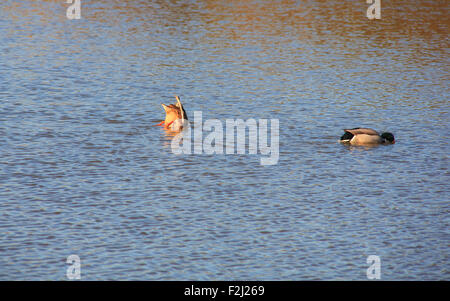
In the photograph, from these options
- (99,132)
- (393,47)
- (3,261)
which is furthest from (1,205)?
(393,47)

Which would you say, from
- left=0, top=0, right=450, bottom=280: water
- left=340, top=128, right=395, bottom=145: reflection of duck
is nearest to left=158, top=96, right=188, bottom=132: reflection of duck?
left=0, top=0, right=450, bottom=280: water

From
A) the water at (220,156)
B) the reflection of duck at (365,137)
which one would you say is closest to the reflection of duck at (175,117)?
the water at (220,156)

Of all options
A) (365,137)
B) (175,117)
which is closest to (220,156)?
(175,117)

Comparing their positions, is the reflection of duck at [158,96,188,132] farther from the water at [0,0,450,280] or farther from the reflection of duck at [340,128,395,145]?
the reflection of duck at [340,128,395,145]

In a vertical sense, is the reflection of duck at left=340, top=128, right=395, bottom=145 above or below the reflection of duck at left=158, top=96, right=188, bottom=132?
below

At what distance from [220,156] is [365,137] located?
175 inches

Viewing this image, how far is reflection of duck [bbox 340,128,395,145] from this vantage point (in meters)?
23.8

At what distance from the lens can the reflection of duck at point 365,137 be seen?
23.8 m

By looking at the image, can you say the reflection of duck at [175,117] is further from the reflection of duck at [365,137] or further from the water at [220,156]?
the reflection of duck at [365,137]

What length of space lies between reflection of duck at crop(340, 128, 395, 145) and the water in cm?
33

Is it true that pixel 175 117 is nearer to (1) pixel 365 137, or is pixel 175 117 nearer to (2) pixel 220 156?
(2) pixel 220 156

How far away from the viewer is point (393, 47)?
39125 millimetres

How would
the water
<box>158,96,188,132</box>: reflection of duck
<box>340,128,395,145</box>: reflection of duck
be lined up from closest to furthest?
the water → <box>340,128,395,145</box>: reflection of duck → <box>158,96,188,132</box>: reflection of duck
